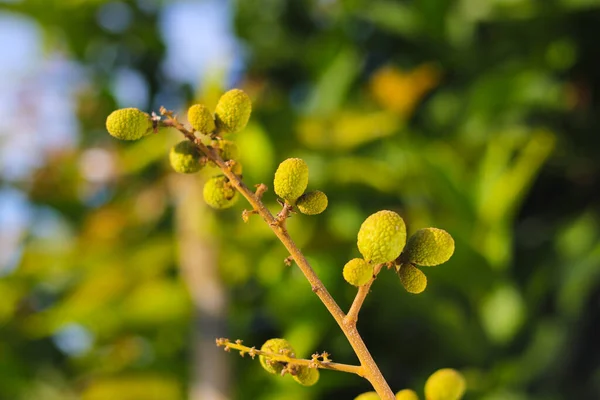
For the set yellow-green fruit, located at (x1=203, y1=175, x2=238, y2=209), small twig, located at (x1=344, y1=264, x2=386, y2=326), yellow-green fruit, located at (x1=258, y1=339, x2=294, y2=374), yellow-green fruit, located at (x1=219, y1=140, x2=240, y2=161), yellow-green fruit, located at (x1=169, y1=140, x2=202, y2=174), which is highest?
yellow-green fruit, located at (x1=219, y1=140, x2=240, y2=161)

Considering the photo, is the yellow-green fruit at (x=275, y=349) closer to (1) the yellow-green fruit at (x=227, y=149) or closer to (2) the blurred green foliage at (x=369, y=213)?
(1) the yellow-green fruit at (x=227, y=149)

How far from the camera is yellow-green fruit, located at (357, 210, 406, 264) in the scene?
0.37 m

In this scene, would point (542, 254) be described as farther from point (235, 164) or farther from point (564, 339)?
point (235, 164)

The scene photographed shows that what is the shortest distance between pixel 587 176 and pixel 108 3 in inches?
62.0

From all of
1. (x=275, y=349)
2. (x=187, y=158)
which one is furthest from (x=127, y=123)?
(x=275, y=349)

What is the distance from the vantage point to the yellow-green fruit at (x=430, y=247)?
405mm

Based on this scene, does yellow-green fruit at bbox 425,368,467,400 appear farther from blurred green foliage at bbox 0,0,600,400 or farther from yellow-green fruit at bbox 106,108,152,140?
blurred green foliage at bbox 0,0,600,400

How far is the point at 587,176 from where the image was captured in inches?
74.1

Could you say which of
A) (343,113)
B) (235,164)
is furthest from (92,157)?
(235,164)

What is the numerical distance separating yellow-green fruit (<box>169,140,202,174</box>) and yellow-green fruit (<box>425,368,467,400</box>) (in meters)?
0.20

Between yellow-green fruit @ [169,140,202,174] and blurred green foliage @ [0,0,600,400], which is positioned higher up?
blurred green foliage @ [0,0,600,400]

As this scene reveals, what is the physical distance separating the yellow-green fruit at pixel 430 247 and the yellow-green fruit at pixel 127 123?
0.18 metres

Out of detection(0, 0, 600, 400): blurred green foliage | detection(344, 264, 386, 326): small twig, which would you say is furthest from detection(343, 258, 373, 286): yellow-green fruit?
detection(0, 0, 600, 400): blurred green foliage

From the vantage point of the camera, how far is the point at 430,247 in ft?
1.33
